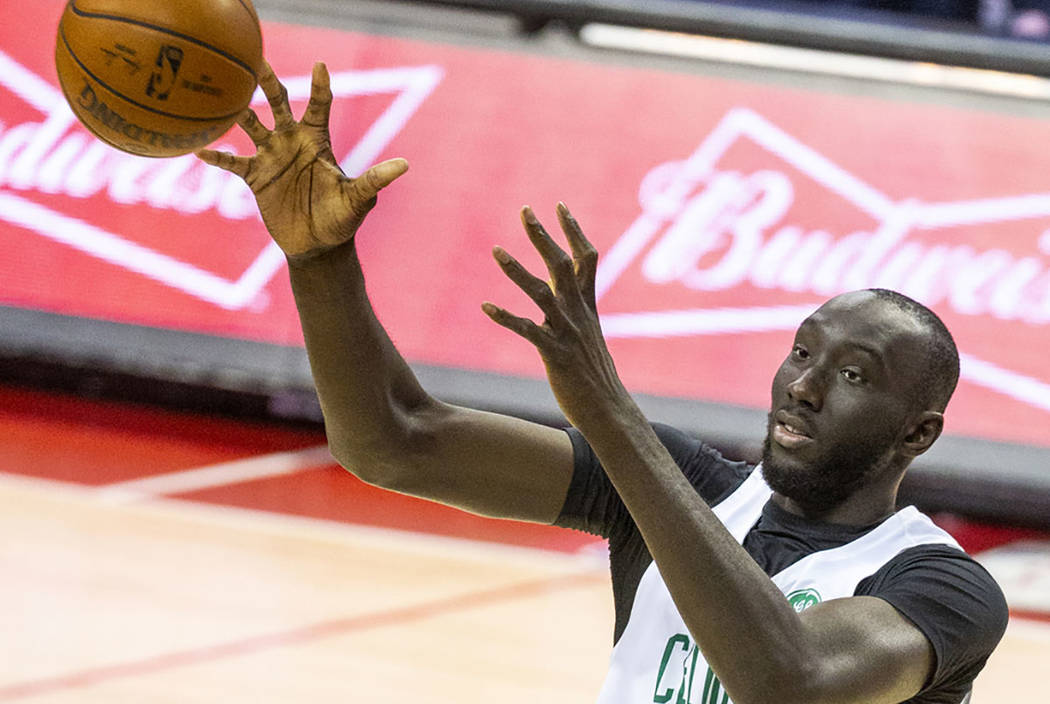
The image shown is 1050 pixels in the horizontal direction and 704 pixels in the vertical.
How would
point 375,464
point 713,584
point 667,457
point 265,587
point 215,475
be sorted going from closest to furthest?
point 713,584, point 667,457, point 375,464, point 265,587, point 215,475

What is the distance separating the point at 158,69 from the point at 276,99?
0.24 meters

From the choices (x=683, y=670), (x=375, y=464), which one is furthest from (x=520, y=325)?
(x=683, y=670)

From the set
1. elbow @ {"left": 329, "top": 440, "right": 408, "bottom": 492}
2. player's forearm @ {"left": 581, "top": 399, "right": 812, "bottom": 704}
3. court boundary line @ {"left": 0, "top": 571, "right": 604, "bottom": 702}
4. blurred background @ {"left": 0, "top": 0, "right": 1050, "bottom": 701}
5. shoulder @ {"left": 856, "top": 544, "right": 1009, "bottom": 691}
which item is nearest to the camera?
player's forearm @ {"left": 581, "top": 399, "right": 812, "bottom": 704}

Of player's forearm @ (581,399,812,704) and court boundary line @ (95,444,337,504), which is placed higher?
player's forearm @ (581,399,812,704)

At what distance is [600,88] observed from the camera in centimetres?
796

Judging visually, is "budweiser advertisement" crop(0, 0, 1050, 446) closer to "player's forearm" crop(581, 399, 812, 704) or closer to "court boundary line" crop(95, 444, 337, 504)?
"court boundary line" crop(95, 444, 337, 504)

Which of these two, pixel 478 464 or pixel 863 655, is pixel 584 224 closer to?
pixel 478 464

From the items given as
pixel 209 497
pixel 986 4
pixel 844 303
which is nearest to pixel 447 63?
pixel 209 497

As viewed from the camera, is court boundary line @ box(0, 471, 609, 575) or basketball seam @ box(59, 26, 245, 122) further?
court boundary line @ box(0, 471, 609, 575)

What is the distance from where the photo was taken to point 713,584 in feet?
7.85

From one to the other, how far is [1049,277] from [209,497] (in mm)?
4274

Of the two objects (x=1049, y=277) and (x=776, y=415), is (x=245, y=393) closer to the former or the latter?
(x=1049, y=277)

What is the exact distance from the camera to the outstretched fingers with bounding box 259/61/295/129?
9.66ft

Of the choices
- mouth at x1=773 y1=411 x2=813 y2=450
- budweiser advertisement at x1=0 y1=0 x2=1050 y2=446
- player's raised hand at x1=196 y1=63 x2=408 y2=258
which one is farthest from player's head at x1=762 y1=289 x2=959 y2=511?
budweiser advertisement at x1=0 y1=0 x2=1050 y2=446
